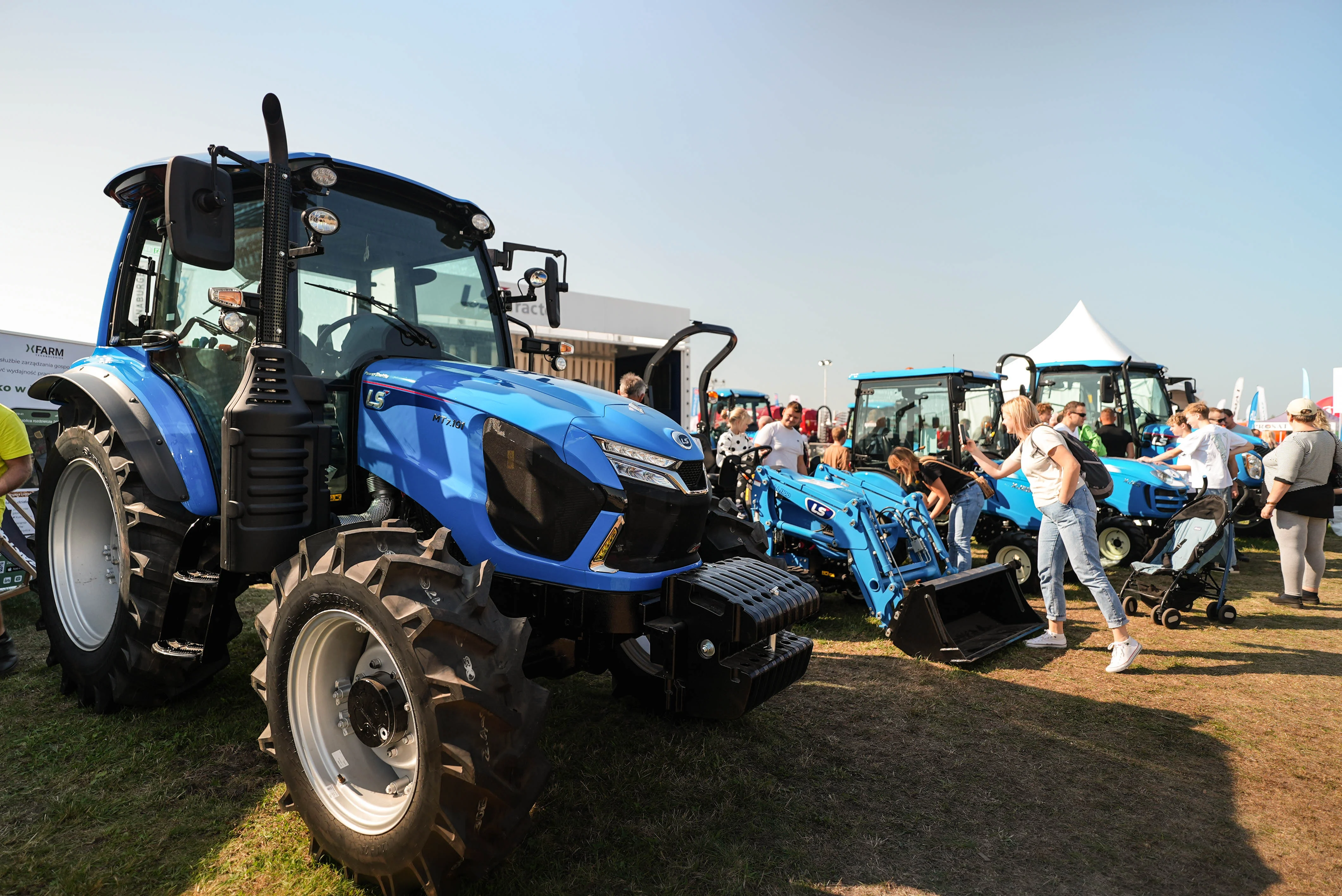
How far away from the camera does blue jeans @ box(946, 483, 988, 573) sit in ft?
22.6

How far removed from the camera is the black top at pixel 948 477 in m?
7.01

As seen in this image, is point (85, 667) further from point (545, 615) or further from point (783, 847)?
point (783, 847)

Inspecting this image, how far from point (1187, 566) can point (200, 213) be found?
7.20 m

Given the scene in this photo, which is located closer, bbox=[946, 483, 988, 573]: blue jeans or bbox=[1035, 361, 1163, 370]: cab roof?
bbox=[946, 483, 988, 573]: blue jeans

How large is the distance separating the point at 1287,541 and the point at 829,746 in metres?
5.93

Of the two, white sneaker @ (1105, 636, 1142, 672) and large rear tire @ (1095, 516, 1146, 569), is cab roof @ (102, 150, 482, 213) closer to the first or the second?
white sneaker @ (1105, 636, 1142, 672)

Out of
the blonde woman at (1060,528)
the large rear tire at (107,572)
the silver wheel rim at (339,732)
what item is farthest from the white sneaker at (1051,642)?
the large rear tire at (107,572)

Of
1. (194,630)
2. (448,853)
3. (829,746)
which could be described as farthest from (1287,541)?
(194,630)

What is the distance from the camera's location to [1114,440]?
381 inches

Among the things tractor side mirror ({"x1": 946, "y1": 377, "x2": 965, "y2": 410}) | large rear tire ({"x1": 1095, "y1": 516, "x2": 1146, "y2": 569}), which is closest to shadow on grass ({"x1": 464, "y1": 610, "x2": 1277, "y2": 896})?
large rear tire ({"x1": 1095, "y1": 516, "x2": 1146, "y2": 569})

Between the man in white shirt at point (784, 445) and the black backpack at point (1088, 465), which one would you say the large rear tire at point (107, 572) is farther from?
the man in white shirt at point (784, 445)

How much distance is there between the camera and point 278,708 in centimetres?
258

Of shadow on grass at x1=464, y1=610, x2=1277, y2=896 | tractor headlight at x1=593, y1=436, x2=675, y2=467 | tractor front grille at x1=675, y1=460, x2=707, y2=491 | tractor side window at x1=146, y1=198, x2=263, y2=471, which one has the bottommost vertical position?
shadow on grass at x1=464, y1=610, x2=1277, y2=896

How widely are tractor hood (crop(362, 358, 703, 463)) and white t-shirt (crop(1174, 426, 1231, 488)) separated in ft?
25.2
